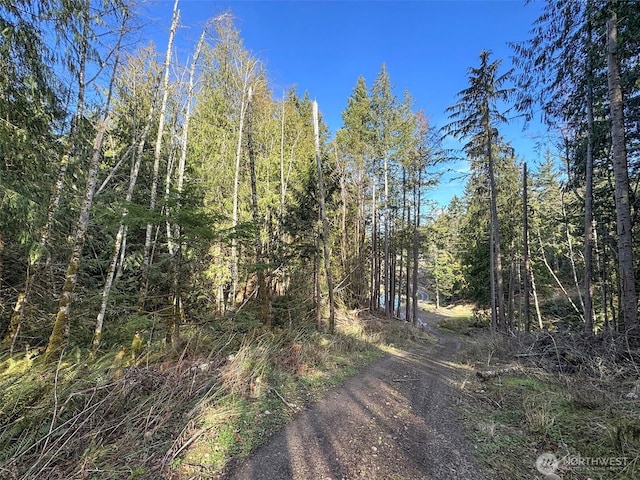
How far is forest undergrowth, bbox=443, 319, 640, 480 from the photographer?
2.86 meters

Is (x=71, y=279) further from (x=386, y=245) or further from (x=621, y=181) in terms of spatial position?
(x=386, y=245)

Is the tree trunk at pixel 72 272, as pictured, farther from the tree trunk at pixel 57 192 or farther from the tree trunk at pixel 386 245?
the tree trunk at pixel 386 245

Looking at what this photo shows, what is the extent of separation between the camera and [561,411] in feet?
12.7

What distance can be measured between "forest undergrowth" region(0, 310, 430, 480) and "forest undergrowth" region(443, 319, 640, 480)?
104 inches

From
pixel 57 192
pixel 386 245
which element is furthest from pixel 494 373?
pixel 386 245

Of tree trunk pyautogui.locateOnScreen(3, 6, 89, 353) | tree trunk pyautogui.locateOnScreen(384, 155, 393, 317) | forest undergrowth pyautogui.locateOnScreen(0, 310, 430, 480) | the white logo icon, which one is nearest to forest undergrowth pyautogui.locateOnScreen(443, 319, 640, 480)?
the white logo icon

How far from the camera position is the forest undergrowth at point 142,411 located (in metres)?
2.55

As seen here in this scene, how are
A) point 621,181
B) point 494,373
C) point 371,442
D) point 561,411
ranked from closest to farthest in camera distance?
point 371,442
point 561,411
point 621,181
point 494,373

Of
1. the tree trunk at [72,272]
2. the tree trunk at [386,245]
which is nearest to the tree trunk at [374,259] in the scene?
the tree trunk at [386,245]

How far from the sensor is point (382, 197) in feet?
60.3

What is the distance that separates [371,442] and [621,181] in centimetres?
716

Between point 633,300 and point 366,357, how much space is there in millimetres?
5881

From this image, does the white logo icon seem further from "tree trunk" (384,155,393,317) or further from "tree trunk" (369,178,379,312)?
"tree trunk" (384,155,393,317)

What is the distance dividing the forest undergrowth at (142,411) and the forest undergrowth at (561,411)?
2651 mm
